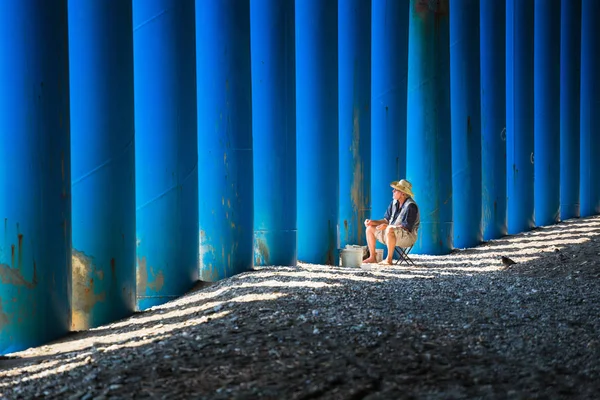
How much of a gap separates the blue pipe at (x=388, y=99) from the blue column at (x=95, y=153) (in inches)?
258

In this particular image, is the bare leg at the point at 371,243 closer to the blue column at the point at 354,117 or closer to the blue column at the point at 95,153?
the blue column at the point at 354,117

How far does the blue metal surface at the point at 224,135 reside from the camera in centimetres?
1061

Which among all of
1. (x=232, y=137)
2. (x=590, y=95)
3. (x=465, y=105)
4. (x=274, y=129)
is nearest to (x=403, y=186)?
(x=274, y=129)

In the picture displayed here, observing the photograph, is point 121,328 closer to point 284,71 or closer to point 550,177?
point 284,71

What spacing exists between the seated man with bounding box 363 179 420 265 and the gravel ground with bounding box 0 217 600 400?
3180mm

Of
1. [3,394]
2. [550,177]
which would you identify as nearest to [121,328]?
[3,394]

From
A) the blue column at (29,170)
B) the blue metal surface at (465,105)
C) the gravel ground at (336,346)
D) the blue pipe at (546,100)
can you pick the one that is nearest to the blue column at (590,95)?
the blue pipe at (546,100)

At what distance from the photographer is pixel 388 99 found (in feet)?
47.2

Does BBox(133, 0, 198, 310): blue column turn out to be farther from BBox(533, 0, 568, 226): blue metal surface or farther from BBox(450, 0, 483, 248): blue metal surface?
BBox(533, 0, 568, 226): blue metal surface

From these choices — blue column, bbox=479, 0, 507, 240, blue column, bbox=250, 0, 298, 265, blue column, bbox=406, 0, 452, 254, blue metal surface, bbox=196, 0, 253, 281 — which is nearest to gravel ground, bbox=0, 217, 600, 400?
blue metal surface, bbox=196, 0, 253, 281

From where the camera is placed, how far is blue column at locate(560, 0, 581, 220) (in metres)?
21.9

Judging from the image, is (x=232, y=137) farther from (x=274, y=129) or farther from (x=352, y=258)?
(x=352, y=258)

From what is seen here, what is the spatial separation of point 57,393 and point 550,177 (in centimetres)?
1728

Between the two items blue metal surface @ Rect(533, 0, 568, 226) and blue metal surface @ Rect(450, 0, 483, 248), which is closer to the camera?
blue metal surface @ Rect(450, 0, 483, 248)
